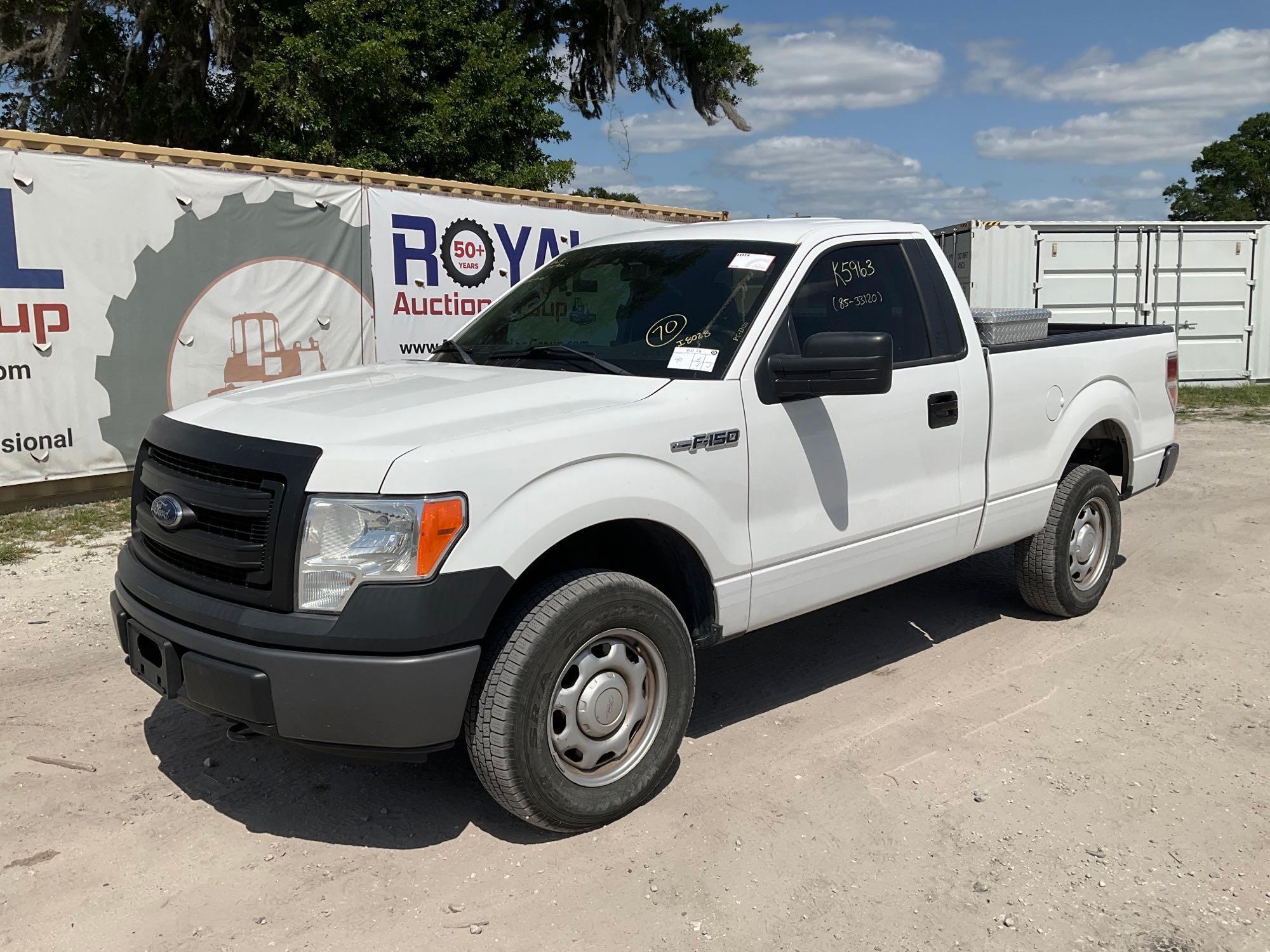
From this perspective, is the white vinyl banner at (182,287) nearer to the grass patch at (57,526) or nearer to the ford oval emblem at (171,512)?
the grass patch at (57,526)

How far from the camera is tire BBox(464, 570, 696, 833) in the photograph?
3.16 metres

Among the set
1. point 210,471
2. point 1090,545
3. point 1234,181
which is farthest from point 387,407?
point 1234,181

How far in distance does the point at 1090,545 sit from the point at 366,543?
13.8ft

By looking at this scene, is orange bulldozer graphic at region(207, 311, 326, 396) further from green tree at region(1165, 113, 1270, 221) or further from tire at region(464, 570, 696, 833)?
green tree at region(1165, 113, 1270, 221)

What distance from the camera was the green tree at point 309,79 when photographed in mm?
16969

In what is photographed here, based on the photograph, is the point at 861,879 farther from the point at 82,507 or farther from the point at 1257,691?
the point at 82,507

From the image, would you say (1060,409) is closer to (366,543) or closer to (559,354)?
(559,354)

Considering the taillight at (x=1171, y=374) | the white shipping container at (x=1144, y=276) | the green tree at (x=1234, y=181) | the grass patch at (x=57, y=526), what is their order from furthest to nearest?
the green tree at (x=1234, y=181), the white shipping container at (x=1144, y=276), the grass patch at (x=57, y=526), the taillight at (x=1171, y=374)

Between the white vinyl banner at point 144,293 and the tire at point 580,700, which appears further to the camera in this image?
the white vinyl banner at point 144,293

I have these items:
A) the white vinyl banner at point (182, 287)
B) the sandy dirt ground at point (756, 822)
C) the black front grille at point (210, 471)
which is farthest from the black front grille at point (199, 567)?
the white vinyl banner at point (182, 287)

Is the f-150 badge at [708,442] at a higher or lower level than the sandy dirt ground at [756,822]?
higher

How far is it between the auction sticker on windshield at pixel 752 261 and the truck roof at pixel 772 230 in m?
0.13

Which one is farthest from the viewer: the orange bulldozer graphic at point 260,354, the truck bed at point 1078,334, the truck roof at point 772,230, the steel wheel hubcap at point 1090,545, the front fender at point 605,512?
the orange bulldozer graphic at point 260,354

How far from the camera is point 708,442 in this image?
3.63 m
